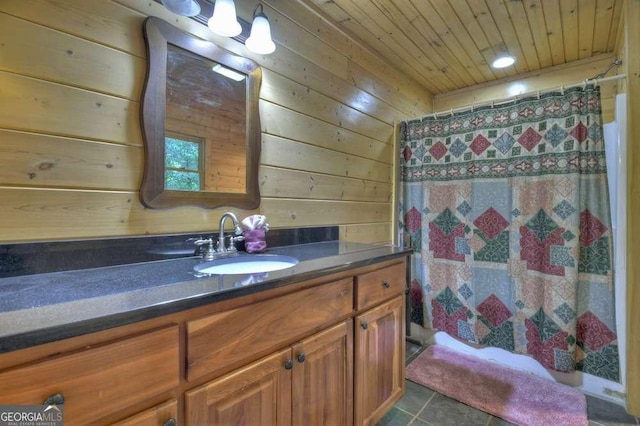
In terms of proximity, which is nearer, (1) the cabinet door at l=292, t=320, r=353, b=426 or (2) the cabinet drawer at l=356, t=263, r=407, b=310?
(1) the cabinet door at l=292, t=320, r=353, b=426

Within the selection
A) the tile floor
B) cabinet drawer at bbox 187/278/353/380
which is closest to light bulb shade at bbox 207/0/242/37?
cabinet drawer at bbox 187/278/353/380

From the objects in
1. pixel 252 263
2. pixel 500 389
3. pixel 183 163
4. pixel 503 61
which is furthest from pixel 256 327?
pixel 503 61

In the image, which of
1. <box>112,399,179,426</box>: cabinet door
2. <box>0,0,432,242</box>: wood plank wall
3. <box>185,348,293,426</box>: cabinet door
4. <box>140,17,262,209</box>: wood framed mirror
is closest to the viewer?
<box>112,399,179,426</box>: cabinet door

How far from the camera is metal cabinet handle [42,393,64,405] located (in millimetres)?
535

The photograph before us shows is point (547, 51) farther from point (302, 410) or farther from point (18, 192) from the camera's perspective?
point (18, 192)

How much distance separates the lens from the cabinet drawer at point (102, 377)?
0.52 metres

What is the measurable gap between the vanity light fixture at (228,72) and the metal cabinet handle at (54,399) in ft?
4.11

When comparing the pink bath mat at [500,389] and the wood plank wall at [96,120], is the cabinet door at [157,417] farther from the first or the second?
the pink bath mat at [500,389]

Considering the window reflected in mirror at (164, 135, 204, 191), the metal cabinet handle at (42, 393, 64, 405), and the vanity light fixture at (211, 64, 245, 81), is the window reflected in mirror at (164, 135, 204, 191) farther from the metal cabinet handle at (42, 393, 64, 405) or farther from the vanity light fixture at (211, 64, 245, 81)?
the metal cabinet handle at (42, 393, 64, 405)

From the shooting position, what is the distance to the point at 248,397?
0.85m

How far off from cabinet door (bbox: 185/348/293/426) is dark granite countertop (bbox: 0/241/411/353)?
234 mm

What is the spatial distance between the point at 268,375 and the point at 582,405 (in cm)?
184

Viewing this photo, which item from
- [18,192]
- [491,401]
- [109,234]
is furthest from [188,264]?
[491,401]

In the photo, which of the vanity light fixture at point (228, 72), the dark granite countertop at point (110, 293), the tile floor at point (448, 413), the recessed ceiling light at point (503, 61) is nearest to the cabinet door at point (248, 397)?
the dark granite countertop at point (110, 293)
